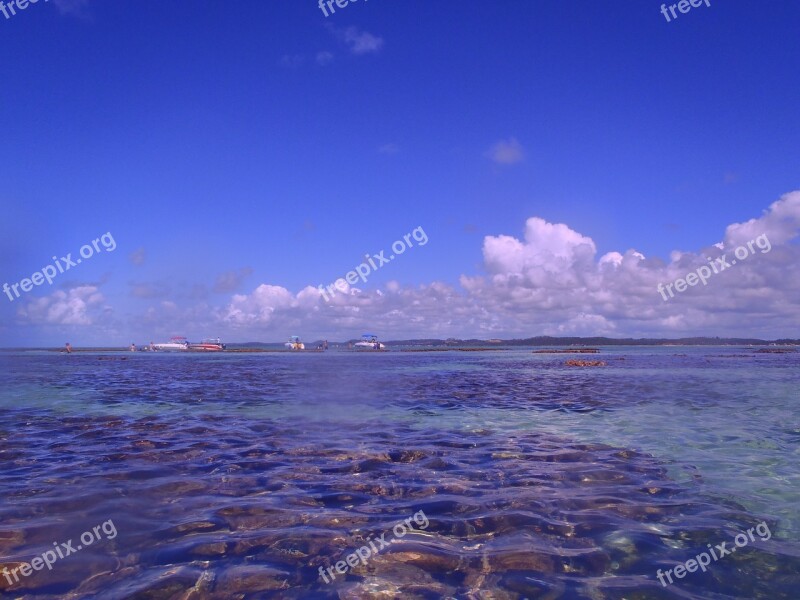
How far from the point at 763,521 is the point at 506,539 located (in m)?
4.30

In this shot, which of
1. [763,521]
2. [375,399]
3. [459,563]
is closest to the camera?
[459,563]

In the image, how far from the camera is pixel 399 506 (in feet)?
28.5

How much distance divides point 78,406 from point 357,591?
21717 millimetres

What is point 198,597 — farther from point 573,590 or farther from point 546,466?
point 546,466

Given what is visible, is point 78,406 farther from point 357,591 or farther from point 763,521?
point 763,521

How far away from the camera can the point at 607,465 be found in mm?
11688

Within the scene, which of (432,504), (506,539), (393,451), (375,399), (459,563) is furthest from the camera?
(375,399)

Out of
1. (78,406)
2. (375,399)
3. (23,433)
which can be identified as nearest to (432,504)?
(23,433)

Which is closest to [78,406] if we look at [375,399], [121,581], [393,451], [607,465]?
[375,399]

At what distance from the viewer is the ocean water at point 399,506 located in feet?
20.0

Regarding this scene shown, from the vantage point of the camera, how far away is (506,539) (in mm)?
Answer: 7270

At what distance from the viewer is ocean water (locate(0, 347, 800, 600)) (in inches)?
241

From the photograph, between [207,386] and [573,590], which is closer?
[573,590]

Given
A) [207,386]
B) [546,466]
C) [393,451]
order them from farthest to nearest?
[207,386] → [393,451] → [546,466]
